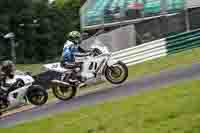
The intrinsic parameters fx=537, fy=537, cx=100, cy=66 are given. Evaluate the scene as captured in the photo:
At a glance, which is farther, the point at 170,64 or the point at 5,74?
the point at 170,64

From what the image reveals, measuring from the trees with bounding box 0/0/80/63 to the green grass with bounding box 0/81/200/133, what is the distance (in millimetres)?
47535

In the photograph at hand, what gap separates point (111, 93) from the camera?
13.1 m

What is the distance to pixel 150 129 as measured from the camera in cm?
666

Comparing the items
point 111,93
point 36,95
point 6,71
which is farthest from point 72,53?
point 111,93

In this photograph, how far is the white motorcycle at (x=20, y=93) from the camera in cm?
1431

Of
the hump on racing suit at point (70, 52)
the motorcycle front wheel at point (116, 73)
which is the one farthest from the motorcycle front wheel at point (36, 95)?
the motorcycle front wheel at point (116, 73)

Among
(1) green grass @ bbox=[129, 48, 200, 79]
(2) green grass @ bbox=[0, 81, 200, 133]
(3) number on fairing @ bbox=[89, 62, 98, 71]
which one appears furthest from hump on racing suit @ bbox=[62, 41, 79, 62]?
(2) green grass @ bbox=[0, 81, 200, 133]

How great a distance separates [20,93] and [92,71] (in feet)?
6.65

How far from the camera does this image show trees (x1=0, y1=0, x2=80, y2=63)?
5922cm

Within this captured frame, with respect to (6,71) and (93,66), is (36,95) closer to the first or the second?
(6,71)

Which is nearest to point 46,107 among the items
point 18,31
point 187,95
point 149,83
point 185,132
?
point 149,83

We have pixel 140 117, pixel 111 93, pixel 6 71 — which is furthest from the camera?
pixel 6 71

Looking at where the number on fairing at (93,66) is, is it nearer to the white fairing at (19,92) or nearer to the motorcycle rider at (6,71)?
the white fairing at (19,92)

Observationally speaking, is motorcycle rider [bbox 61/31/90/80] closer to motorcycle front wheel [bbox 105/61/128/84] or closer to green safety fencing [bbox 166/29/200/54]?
motorcycle front wheel [bbox 105/61/128/84]
